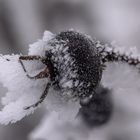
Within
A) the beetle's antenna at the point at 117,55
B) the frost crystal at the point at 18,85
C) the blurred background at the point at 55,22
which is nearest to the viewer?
the frost crystal at the point at 18,85

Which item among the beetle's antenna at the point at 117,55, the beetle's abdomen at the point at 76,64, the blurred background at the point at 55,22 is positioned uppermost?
the blurred background at the point at 55,22

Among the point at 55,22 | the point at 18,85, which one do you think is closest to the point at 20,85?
the point at 18,85

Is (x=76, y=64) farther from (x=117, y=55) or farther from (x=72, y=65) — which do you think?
(x=117, y=55)

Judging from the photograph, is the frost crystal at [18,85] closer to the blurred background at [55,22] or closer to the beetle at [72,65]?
the beetle at [72,65]

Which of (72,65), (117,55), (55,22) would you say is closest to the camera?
(72,65)

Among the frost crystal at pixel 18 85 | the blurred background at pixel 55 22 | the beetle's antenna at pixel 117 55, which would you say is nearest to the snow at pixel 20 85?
the frost crystal at pixel 18 85

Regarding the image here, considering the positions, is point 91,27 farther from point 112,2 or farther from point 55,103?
point 55,103

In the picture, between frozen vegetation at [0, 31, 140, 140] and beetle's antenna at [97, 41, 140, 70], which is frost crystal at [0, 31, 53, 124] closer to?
frozen vegetation at [0, 31, 140, 140]
